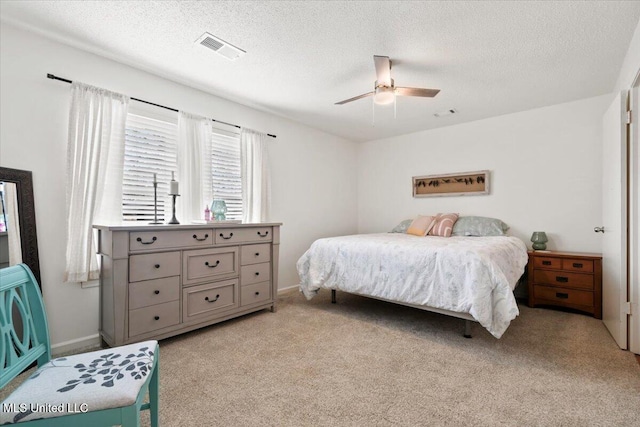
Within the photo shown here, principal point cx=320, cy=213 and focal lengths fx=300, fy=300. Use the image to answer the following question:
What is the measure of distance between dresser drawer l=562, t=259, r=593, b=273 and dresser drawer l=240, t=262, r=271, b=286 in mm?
3251

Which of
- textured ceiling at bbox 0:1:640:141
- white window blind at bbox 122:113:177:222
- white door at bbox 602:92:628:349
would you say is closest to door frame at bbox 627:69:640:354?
white door at bbox 602:92:628:349

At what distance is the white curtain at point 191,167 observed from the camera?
3.10 metres

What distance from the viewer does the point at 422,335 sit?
8.61 feet

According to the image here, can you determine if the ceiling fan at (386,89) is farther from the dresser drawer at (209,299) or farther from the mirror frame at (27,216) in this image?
the mirror frame at (27,216)

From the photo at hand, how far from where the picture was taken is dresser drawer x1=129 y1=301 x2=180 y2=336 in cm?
223

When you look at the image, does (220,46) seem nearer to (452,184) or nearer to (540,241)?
(452,184)

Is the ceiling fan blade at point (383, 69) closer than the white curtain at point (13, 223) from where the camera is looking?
No

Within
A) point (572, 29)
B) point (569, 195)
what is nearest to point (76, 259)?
point (572, 29)

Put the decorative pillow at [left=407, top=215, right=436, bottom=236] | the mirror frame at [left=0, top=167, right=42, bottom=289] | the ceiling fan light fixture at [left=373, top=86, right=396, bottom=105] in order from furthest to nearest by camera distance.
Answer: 1. the decorative pillow at [left=407, top=215, right=436, bottom=236]
2. the ceiling fan light fixture at [left=373, top=86, right=396, bottom=105]
3. the mirror frame at [left=0, top=167, right=42, bottom=289]

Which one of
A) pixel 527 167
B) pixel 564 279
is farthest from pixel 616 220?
pixel 527 167

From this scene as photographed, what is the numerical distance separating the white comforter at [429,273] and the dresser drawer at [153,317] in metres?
1.42

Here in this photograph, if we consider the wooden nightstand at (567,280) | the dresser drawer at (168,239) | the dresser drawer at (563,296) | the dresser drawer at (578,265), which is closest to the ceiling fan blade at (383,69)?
the dresser drawer at (168,239)

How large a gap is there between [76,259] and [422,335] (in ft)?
9.51

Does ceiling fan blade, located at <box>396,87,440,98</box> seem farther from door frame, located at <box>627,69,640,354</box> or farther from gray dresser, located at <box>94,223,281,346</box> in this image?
gray dresser, located at <box>94,223,281,346</box>
